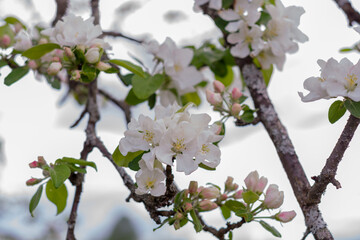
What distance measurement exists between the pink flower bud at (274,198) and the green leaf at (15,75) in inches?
25.9

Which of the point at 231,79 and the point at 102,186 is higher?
the point at 102,186

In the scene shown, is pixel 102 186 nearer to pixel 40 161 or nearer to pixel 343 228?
pixel 343 228

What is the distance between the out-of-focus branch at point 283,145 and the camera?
844 millimetres

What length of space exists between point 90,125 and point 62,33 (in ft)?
1.10

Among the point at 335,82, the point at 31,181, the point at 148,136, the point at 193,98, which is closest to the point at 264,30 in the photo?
the point at 193,98

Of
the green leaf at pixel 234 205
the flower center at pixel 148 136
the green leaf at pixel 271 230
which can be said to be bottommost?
the green leaf at pixel 271 230

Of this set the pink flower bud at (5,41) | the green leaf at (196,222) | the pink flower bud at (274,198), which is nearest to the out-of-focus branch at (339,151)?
the pink flower bud at (274,198)

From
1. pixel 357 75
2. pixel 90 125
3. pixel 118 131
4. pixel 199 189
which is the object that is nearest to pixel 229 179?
pixel 199 189

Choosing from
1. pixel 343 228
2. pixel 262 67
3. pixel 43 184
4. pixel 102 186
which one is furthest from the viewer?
pixel 102 186

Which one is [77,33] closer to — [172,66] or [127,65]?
[127,65]

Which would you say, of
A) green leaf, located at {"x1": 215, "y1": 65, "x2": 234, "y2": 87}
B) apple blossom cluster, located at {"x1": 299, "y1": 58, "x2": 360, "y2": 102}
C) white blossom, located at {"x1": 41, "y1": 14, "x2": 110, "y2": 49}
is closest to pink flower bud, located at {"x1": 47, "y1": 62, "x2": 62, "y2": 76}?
white blossom, located at {"x1": 41, "y1": 14, "x2": 110, "y2": 49}

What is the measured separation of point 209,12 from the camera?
126cm

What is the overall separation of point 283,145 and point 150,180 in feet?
1.22

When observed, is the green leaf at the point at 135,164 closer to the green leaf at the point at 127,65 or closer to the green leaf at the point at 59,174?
the green leaf at the point at 59,174
